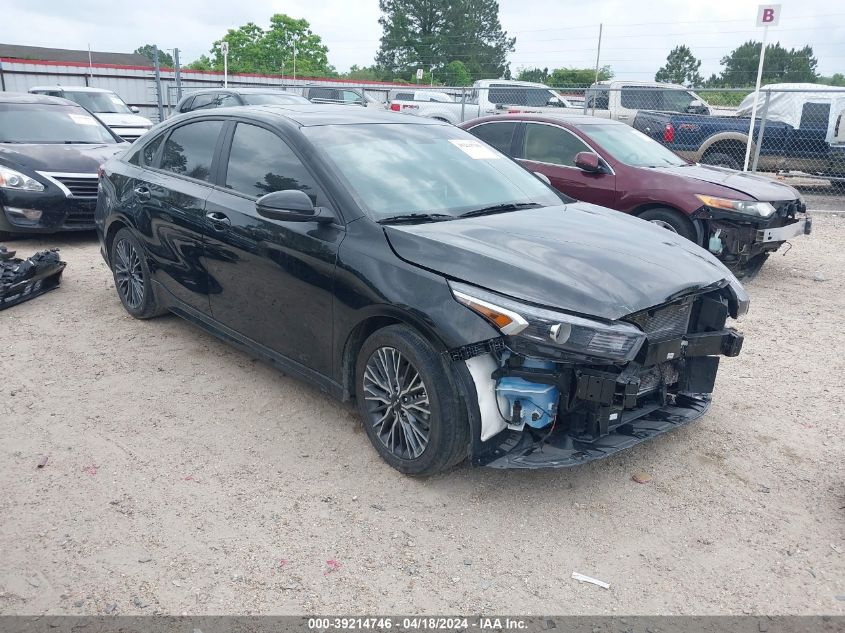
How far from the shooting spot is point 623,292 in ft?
10.8

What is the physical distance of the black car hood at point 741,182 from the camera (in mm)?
7293

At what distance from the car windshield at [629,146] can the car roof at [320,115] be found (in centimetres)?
366

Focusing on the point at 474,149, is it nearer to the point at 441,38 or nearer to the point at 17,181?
the point at 17,181

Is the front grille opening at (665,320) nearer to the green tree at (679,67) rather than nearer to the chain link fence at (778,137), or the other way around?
the chain link fence at (778,137)

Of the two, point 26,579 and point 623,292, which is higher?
point 623,292

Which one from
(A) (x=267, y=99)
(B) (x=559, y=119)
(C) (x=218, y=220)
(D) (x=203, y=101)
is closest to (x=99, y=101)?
(D) (x=203, y=101)

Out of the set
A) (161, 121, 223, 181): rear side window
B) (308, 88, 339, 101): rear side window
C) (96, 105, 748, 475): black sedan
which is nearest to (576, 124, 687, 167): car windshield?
(96, 105, 748, 475): black sedan

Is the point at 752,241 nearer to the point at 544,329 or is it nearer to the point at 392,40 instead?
the point at 544,329

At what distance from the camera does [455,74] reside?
62.2m

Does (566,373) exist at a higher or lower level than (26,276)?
higher

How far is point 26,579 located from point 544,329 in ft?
Result: 7.86

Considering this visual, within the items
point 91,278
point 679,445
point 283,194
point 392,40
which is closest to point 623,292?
point 679,445

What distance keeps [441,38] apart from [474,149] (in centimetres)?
6695

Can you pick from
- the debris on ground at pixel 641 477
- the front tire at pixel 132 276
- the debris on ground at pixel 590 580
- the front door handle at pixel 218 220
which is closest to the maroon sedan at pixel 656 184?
the front door handle at pixel 218 220
